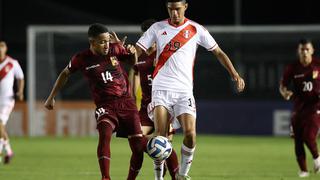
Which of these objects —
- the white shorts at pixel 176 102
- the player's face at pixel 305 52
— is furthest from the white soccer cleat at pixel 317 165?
the white shorts at pixel 176 102

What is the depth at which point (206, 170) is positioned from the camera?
15992mm

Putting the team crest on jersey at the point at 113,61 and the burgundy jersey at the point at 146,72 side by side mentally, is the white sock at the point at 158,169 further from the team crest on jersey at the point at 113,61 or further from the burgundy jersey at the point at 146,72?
the burgundy jersey at the point at 146,72

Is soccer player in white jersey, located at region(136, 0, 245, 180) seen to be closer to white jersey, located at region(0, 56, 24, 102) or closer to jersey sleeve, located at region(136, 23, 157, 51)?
jersey sleeve, located at region(136, 23, 157, 51)

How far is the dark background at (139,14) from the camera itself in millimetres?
37094

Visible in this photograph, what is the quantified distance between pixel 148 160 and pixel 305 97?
13.9 feet

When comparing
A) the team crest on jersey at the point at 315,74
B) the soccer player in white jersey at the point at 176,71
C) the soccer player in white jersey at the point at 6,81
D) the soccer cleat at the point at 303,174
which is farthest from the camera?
the soccer player in white jersey at the point at 6,81

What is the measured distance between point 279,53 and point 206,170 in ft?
44.1

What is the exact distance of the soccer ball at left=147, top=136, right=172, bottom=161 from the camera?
11.6 metres

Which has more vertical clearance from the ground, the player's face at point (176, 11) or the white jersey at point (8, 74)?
the player's face at point (176, 11)

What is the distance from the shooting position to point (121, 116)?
12109 millimetres

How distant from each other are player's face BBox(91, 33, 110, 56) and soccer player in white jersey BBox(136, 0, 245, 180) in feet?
1.56

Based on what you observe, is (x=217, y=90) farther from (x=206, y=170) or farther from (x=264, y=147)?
(x=206, y=170)

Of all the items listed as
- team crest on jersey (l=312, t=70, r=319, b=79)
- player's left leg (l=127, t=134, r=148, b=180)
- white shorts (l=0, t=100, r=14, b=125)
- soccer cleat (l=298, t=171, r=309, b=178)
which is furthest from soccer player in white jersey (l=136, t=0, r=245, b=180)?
white shorts (l=0, t=100, r=14, b=125)

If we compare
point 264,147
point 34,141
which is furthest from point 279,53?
point 34,141
